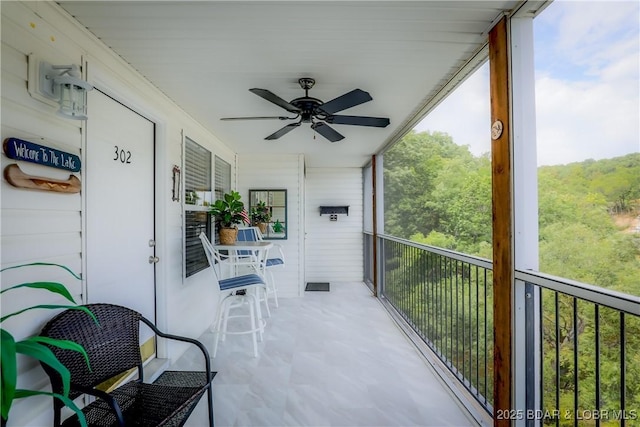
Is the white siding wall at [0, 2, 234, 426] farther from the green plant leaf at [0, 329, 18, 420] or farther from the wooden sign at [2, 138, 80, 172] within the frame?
the green plant leaf at [0, 329, 18, 420]

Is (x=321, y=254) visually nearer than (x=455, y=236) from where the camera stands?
Yes

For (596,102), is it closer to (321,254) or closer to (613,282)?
(613,282)

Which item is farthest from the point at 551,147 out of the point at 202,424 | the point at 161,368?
the point at 161,368

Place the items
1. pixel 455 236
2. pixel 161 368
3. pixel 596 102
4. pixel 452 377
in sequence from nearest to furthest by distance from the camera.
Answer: pixel 452 377
pixel 161 368
pixel 596 102
pixel 455 236

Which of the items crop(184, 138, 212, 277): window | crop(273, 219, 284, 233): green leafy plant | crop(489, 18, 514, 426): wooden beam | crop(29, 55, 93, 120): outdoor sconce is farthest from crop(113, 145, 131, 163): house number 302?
crop(273, 219, 284, 233): green leafy plant

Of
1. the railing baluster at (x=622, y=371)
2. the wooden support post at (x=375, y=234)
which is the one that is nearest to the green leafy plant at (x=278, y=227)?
the wooden support post at (x=375, y=234)

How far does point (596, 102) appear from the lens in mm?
3234

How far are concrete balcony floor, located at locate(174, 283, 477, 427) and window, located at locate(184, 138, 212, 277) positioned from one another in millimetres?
910

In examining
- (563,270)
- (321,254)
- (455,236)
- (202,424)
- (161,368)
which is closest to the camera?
(202,424)

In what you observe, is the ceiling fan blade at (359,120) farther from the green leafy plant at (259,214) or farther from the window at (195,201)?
the green leafy plant at (259,214)

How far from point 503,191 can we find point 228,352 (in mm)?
2783

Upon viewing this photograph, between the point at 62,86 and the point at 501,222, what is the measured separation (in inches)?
95.7

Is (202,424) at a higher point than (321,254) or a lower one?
lower

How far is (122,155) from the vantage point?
2203mm
